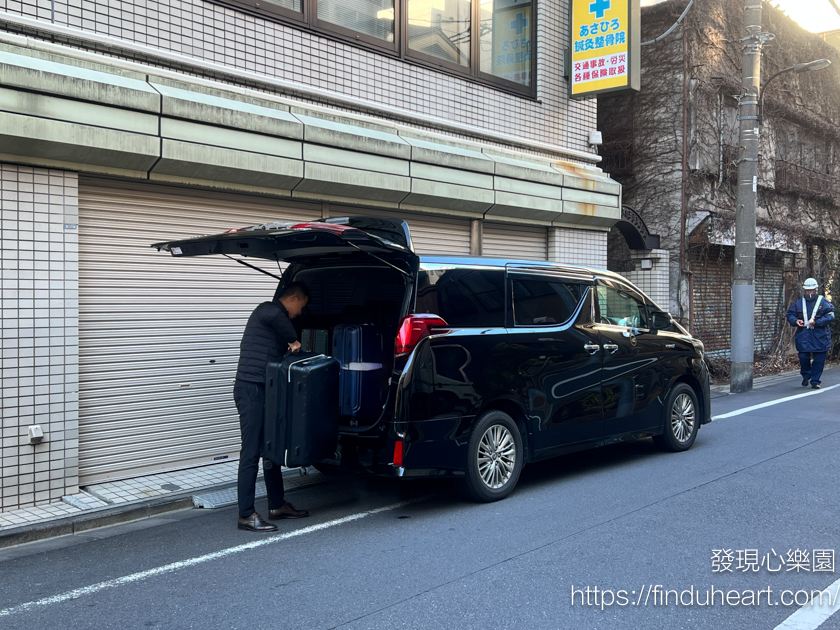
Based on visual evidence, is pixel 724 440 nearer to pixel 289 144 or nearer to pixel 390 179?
pixel 390 179

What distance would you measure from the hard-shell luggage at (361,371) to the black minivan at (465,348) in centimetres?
3

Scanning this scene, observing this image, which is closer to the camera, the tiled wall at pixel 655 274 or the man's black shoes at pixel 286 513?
the man's black shoes at pixel 286 513

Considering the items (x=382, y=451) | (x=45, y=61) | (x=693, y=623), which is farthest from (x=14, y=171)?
(x=693, y=623)

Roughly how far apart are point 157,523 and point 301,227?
269 cm

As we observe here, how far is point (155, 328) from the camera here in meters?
7.40

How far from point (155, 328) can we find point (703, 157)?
13.5 m

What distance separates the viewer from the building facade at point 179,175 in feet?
20.7

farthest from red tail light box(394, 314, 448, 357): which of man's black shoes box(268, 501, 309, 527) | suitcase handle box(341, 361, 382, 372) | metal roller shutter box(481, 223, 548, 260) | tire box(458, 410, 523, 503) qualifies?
metal roller shutter box(481, 223, 548, 260)

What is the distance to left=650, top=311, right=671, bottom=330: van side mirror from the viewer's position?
7.91 meters

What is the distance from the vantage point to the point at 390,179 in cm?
911

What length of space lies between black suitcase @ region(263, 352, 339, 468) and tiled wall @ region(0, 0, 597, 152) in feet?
12.6

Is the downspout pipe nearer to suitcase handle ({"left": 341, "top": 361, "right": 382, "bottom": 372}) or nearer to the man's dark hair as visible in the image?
suitcase handle ({"left": 341, "top": 361, "right": 382, "bottom": 372})

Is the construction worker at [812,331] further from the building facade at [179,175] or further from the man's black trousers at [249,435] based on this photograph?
the man's black trousers at [249,435]

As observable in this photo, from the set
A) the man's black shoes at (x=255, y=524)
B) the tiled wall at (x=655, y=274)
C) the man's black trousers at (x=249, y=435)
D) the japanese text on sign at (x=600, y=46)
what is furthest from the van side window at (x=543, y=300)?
the tiled wall at (x=655, y=274)
